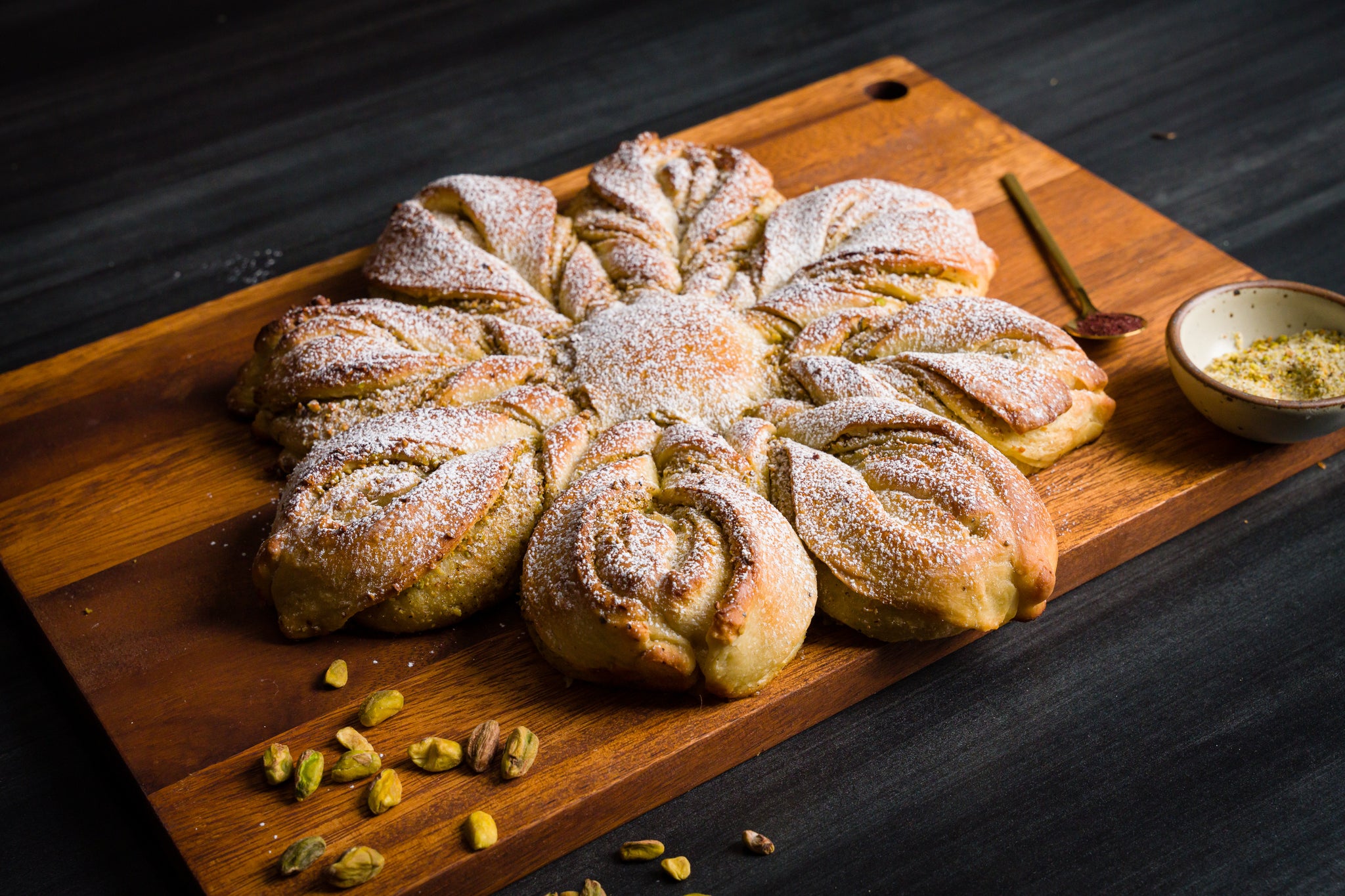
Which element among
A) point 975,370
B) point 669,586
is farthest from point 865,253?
point 669,586

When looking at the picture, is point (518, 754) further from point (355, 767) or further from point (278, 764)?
point (278, 764)

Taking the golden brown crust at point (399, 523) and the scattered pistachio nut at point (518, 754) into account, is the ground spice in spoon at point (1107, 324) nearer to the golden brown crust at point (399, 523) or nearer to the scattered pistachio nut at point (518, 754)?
the golden brown crust at point (399, 523)

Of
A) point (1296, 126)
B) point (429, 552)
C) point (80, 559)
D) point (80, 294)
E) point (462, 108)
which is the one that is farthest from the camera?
point (462, 108)

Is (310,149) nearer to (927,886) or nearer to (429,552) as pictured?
(429,552)

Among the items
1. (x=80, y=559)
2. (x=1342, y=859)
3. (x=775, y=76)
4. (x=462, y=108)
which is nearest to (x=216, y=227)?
(x=462, y=108)

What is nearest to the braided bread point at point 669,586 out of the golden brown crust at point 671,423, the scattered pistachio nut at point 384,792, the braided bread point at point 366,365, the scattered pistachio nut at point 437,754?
the golden brown crust at point 671,423

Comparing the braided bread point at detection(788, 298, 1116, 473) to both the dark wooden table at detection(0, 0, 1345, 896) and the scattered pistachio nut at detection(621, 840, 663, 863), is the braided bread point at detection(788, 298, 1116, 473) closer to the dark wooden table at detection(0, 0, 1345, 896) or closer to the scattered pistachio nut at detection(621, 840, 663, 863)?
the dark wooden table at detection(0, 0, 1345, 896)
